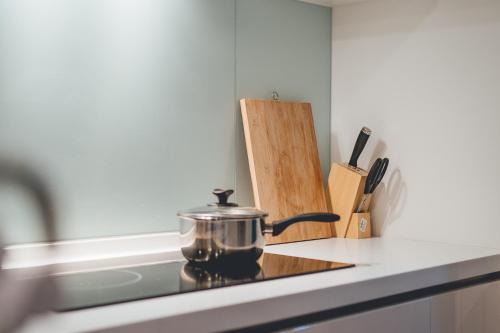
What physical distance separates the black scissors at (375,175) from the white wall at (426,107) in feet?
0.19

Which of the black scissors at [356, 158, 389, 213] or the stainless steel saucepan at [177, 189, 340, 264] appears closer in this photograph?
the stainless steel saucepan at [177, 189, 340, 264]

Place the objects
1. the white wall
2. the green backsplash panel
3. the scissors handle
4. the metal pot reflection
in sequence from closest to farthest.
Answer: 1. the metal pot reflection
2. the green backsplash panel
3. the white wall
4. the scissors handle

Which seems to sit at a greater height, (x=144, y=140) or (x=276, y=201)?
(x=144, y=140)

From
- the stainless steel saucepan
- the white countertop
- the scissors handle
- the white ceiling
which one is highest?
the white ceiling

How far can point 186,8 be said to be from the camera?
5.38 feet

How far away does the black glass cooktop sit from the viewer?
1029 millimetres

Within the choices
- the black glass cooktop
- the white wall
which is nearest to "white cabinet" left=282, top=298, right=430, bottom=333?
the black glass cooktop

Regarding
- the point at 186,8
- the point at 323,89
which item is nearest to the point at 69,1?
the point at 186,8

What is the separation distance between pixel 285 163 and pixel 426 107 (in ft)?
1.40

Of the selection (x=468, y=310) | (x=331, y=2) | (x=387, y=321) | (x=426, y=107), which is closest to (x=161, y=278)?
(x=387, y=321)

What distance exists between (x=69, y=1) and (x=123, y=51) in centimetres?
17

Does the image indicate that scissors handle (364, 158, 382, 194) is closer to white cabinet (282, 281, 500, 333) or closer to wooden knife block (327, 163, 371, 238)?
wooden knife block (327, 163, 371, 238)

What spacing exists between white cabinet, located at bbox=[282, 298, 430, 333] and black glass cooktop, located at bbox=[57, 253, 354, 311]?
5.0 inches

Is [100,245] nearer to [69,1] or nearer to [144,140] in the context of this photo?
[144,140]
